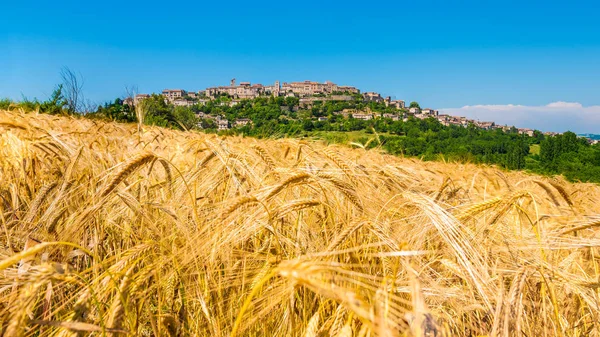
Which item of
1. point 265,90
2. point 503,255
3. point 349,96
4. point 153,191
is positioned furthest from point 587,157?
point 265,90

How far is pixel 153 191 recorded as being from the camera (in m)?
2.12

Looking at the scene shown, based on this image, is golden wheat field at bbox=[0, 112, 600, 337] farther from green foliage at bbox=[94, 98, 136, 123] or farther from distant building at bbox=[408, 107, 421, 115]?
distant building at bbox=[408, 107, 421, 115]

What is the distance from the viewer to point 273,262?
1.43 m

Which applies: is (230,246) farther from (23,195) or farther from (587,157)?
(587,157)

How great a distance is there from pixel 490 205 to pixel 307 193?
0.81 meters

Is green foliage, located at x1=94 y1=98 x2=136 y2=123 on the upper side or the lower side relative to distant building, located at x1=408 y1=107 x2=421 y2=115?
lower

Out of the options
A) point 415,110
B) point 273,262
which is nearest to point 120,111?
point 273,262

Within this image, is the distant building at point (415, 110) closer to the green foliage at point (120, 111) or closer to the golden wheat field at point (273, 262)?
the green foliage at point (120, 111)

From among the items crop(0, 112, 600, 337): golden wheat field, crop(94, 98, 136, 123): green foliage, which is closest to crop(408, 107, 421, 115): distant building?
crop(94, 98, 136, 123): green foliage

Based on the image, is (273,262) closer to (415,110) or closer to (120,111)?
(120,111)

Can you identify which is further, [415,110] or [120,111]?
[415,110]

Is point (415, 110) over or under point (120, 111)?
over

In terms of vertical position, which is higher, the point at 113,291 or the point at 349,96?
the point at 349,96

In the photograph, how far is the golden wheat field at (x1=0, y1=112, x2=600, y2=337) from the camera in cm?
90
